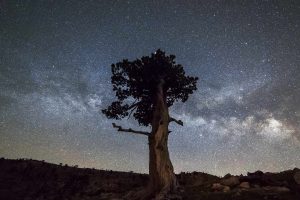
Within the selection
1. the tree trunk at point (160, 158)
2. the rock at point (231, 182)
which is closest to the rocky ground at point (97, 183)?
the rock at point (231, 182)

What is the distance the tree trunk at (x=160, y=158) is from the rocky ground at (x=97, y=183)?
48.7 inches

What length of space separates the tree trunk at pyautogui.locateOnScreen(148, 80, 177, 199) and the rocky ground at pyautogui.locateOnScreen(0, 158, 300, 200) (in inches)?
48.7

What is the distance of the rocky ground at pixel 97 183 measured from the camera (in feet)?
66.3

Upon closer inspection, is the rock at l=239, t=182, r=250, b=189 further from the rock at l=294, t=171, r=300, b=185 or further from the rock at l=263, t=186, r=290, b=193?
the rock at l=294, t=171, r=300, b=185

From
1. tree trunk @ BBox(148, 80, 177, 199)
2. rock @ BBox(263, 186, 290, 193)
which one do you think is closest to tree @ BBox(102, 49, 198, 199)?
tree trunk @ BBox(148, 80, 177, 199)

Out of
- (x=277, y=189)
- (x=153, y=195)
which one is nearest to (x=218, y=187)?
(x=277, y=189)

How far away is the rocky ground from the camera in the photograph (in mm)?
20205

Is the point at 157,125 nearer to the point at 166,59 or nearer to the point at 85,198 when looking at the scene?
the point at 166,59

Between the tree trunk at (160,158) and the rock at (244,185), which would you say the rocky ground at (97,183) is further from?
the tree trunk at (160,158)

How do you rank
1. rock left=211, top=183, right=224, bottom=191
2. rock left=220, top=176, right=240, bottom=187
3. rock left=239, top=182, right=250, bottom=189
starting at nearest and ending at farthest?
1. rock left=239, top=182, right=250, bottom=189
2. rock left=211, top=183, right=224, bottom=191
3. rock left=220, top=176, right=240, bottom=187

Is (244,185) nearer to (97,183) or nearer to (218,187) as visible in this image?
(218,187)

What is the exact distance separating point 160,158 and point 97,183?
10891 millimetres

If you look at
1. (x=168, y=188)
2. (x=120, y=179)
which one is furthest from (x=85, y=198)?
(x=168, y=188)

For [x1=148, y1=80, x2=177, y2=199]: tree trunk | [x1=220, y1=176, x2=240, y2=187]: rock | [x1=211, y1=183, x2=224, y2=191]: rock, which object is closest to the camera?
[x1=211, y1=183, x2=224, y2=191]: rock
